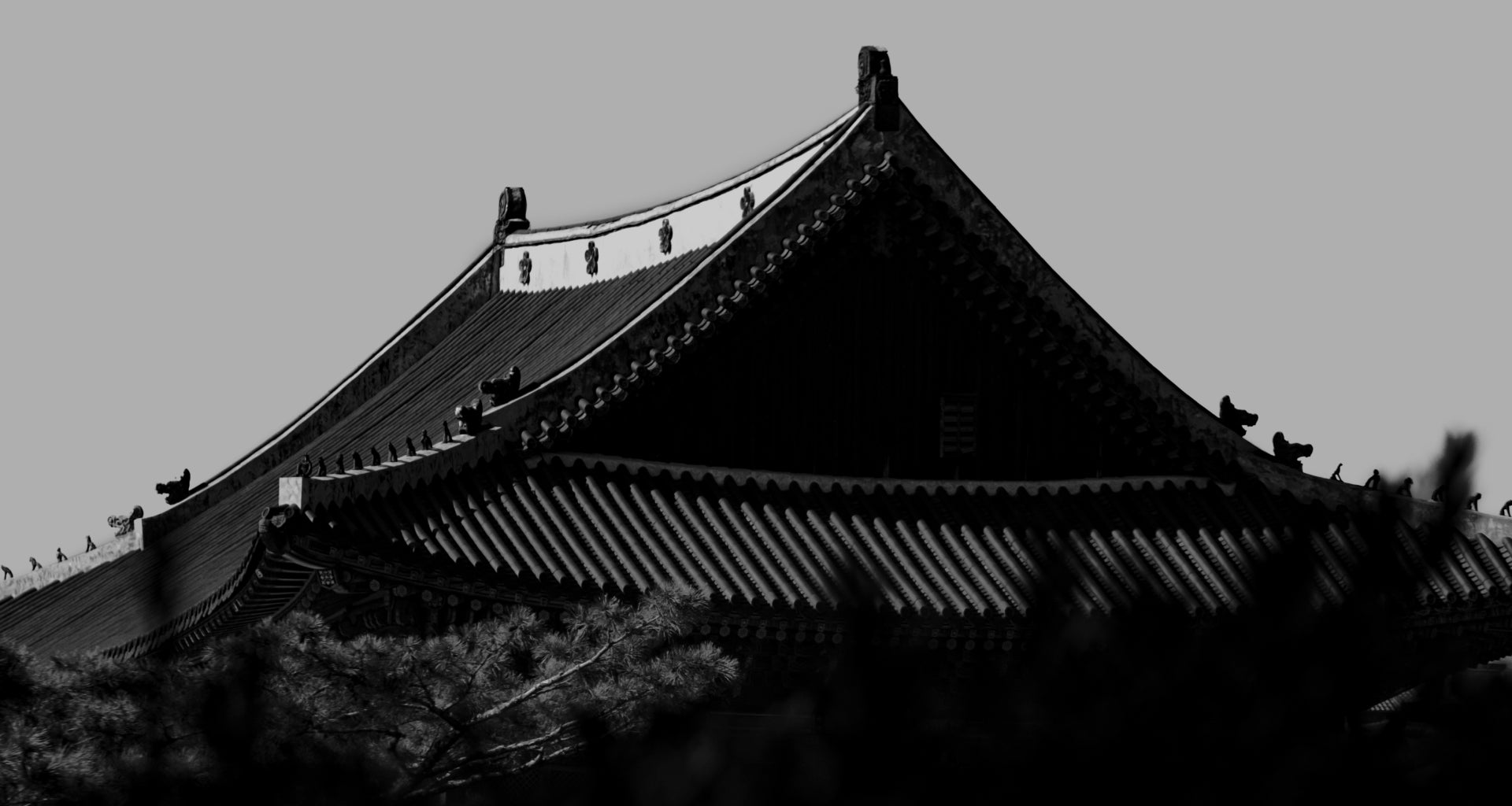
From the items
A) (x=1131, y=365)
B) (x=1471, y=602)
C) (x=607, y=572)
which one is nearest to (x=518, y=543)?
(x=607, y=572)

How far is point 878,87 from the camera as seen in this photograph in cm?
2278

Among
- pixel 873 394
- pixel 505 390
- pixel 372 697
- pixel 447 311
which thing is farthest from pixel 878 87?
pixel 447 311

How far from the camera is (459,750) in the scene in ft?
50.4

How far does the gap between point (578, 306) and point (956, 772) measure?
1976cm

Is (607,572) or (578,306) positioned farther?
(578,306)

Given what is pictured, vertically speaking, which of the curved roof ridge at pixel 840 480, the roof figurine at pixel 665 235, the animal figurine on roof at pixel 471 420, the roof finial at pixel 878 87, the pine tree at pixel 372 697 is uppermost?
the roof figurine at pixel 665 235

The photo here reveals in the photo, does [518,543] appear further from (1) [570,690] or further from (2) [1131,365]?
(2) [1131,365]

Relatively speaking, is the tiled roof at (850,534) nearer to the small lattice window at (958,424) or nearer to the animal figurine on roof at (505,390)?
the small lattice window at (958,424)

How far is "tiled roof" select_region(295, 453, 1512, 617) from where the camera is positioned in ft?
65.5

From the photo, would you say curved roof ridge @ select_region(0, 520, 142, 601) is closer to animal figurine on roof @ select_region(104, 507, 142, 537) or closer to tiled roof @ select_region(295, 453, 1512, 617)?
animal figurine on roof @ select_region(104, 507, 142, 537)

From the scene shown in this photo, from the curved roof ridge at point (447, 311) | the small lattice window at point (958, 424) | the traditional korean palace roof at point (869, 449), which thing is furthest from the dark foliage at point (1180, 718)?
the curved roof ridge at point (447, 311)

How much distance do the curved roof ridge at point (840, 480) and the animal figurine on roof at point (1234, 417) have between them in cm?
64

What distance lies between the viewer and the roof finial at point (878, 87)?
22.7 meters

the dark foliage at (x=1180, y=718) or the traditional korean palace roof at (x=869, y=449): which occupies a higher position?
the traditional korean palace roof at (x=869, y=449)
